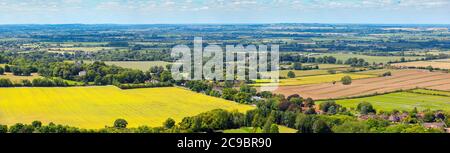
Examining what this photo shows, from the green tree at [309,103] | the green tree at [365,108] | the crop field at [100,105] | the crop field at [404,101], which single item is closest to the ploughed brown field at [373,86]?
the crop field at [404,101]

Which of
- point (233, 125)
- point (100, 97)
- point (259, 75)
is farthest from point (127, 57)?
point (233, 125)

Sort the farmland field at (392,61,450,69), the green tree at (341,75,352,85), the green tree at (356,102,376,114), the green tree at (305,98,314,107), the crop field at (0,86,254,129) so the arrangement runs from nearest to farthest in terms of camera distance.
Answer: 1. the crop field at (0,86,254,129)
2. the green tree at (356,102,376,114)
3. the green tree at (305,98,314,107)
4. the green tree at (341,75,352,85)
5. the farmland field at (392,61,450,69)

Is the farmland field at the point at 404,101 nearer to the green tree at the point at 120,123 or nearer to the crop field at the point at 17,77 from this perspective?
the green tree at the point at 120,123

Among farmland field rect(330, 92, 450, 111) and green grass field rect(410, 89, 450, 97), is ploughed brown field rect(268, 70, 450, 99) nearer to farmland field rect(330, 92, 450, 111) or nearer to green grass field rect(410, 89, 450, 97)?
green grass field rect(410, 89, 450, 97)

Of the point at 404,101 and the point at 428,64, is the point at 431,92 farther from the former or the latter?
the point at 428,64

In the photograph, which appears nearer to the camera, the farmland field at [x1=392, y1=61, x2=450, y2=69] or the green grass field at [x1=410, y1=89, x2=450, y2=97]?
the green grass field at [x1=410, y1=89, x2=450, y2=97]

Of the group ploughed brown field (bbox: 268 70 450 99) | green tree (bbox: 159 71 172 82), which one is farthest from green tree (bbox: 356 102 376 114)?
green tree (bbox: 159 71 172 82)
